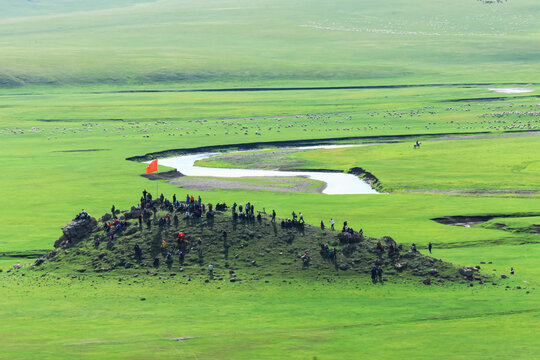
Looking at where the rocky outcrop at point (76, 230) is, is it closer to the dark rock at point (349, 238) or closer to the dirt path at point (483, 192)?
the dark rock at point (349, 238)

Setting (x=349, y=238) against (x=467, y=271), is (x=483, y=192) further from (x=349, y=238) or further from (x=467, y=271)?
(x=467, y=271)

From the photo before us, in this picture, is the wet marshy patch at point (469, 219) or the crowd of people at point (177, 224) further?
the wet marshy patch at point (469, 219)

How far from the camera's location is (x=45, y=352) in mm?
41562

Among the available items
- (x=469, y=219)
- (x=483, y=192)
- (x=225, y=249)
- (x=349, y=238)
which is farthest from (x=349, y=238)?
(x=483, y=192)

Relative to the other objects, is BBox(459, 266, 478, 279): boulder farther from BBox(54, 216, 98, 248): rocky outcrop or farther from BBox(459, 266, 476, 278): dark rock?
BBox(54, 216, 98, 248): rocky outcrop

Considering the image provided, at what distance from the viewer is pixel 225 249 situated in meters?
56.5

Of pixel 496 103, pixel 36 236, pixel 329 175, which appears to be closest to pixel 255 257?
pixel 36 236

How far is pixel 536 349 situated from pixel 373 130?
10650cm

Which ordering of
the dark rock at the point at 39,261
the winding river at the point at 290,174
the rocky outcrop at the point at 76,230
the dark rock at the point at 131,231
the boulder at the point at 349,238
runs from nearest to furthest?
the boulder at the point at 349,238
the dark rock at the point at 131,231
the dark rock at the point at 39,261
the rocky outcrop at the point at 76,230
the winding river at the point at 290,174

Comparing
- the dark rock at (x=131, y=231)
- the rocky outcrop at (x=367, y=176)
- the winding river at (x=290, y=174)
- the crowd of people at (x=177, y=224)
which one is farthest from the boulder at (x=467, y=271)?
the rocky outcrop at (x=367, y=176)

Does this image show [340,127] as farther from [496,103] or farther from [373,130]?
[496,103]

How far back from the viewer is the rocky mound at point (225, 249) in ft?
179

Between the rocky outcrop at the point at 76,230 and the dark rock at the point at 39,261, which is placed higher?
the rocky outcrop at the point at 76,230

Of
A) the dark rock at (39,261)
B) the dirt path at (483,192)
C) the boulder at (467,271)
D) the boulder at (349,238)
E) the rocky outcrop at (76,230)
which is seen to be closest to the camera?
the boulder at (467,271)
